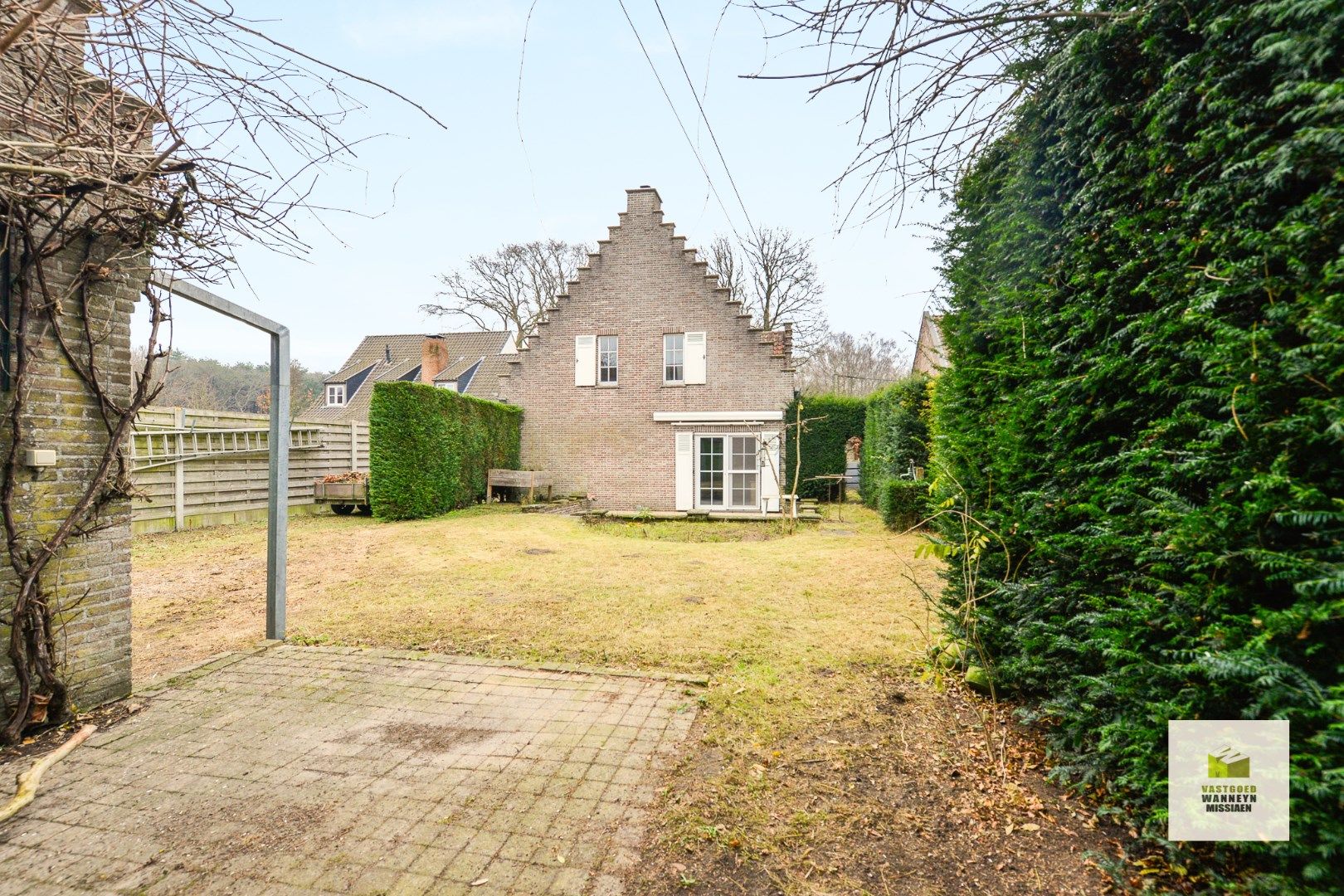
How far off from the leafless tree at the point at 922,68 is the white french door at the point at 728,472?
11.8 metres

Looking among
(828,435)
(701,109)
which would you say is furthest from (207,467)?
(828,435)

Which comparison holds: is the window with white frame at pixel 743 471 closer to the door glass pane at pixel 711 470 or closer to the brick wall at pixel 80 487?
the door glass pane at pixel 711 470

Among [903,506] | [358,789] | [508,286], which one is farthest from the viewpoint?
[508,286]

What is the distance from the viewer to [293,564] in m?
7.77

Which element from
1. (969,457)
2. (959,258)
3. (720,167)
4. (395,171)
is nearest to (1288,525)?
(969,457)

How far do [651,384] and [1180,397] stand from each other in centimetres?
1382

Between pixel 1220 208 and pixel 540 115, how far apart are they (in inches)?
108

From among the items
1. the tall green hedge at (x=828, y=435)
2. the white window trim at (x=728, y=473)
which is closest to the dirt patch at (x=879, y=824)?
the white window trim at (x=728, y=473)

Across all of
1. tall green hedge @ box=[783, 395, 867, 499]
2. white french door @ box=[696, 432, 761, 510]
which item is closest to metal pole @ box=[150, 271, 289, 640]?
white french door @ box=[696, 432, 761, 510]

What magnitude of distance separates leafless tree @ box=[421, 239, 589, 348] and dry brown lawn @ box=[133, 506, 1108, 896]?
18753 mm

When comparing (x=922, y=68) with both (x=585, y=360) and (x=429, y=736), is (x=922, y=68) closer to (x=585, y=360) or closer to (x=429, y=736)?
(x=429, y=736)

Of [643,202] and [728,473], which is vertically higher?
[643,202]

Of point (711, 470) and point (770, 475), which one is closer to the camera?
point (770, 475)

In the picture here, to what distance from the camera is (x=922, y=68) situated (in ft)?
8.82
